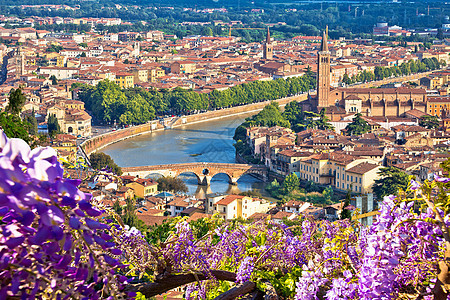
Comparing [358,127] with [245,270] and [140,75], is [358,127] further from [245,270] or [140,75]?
[245,270]

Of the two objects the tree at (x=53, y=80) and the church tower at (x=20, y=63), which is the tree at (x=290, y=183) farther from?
the church tower at (x=20, y=63)

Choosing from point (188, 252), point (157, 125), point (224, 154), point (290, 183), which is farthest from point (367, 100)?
A: point (188, 252)

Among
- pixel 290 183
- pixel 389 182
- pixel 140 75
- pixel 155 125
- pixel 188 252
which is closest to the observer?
pixel 188 252

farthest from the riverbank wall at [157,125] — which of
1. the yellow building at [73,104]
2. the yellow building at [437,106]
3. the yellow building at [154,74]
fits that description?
the yellow building at [437,106]

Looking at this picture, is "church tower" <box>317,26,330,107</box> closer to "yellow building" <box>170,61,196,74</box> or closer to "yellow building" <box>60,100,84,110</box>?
"yellow building" <box>60,100,84,110</box>

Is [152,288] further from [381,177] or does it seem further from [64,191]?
[381,177]

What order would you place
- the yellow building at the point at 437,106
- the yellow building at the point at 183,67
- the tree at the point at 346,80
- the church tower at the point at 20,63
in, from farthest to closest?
the yellow building at the point at 183,67 < the tree at the point at 346,80 < the church tower at the point at 20,63 < the yellow building at the point at 437,106
